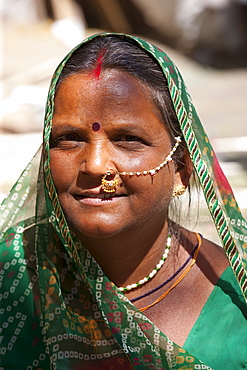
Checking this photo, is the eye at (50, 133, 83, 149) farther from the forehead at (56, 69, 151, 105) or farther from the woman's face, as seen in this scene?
the forehead at (56, 69, 151, 105)

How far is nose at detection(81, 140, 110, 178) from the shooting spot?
215 centimetres

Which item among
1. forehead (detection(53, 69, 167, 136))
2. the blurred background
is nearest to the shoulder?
forehead (detection(53, 69, 167, 136))

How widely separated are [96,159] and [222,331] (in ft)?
2.67

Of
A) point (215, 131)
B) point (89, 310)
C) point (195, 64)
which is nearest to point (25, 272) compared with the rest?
point (89, 310)

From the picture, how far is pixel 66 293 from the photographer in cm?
243

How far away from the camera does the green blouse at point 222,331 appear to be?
2.30m

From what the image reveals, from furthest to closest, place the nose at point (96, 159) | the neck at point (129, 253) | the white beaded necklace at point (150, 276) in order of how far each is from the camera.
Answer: the white beaded necklace at point (150, 276) → the neck at point (129, 253) → the nose at point (96, 159)

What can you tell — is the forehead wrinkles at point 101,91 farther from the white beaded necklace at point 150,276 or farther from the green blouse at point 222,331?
the green blouse at point 222,331

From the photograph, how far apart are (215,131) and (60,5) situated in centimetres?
481

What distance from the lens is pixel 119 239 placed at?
2.35m

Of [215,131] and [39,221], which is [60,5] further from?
[39,221]

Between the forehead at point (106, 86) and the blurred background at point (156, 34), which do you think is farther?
the blurred background at point (156, 34)

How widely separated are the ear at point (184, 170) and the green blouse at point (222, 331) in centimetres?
44

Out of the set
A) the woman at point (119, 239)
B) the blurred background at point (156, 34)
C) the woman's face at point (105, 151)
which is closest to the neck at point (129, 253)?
the woman at point (119, 239)
